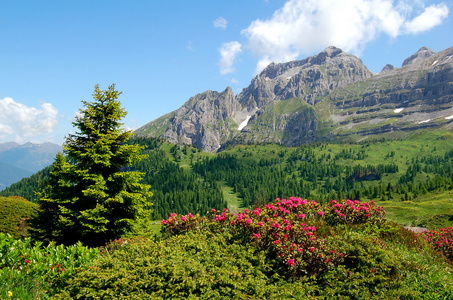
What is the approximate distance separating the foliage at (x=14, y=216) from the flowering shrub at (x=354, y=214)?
25.4 m

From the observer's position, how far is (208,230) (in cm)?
1030

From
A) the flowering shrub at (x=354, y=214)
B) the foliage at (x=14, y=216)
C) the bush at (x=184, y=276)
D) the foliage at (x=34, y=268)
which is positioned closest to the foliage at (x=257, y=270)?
the bush at (x=184, y=276)

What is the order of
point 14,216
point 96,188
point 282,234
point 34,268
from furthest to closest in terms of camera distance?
point 14,216
point 96,188
point 34,268
point 282,234

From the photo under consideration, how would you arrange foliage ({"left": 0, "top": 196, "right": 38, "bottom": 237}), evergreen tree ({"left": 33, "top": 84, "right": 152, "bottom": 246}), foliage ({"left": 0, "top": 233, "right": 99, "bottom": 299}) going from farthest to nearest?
1. foliage ({"left": 0, "top": 196, "right": 38, "bottom": 237})
2. evergreen tree ({"left": 33, "top": 84, "right": 152, "bottom": 246})
3. foliage ({"left": 0, "top": 233, "right": 99, "bottom": 299})

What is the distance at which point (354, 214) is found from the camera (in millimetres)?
12125

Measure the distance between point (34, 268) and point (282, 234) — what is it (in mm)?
8612

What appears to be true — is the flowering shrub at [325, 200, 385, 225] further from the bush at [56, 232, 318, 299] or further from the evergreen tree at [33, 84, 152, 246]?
the evergreen tree at [33, 84, 152, 246]

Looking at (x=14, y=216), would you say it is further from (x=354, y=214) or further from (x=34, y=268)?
(x=354, y=214)

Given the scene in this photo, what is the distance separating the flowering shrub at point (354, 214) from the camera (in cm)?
1198

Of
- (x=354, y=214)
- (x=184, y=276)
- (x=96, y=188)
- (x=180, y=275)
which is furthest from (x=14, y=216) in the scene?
(x=354, y=214)

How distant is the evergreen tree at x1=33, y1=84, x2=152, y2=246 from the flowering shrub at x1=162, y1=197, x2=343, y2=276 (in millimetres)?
10187

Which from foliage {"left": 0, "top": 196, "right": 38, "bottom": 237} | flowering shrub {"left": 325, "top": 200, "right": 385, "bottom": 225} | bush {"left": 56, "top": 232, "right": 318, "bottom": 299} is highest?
foliage {"left": 0, "top": 196, "right": 38, "bottom": 237}

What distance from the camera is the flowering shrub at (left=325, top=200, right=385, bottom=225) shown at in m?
12.0

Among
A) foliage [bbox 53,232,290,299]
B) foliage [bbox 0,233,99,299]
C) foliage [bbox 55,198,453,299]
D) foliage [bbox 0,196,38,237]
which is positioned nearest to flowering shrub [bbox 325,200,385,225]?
foliage [bbox 55,198,453,299]
